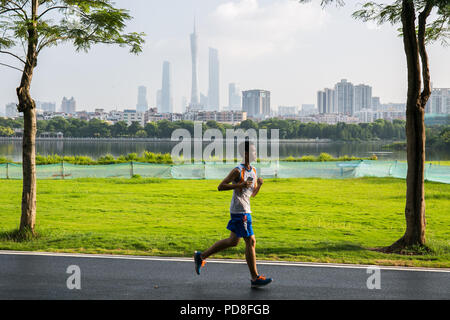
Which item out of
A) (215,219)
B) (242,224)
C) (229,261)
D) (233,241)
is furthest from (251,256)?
(215,219)

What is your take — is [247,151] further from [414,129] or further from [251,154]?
[414,129]

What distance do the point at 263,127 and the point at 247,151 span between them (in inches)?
6486

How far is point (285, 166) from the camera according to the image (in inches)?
1014

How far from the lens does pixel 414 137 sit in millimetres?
9070

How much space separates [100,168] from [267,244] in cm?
1656

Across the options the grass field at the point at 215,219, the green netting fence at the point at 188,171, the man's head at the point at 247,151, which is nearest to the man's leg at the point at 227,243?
the man's head at the point at 247,151

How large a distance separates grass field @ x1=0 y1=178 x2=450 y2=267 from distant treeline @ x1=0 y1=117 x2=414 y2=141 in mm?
134494

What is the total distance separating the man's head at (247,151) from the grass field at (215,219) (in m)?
2.61

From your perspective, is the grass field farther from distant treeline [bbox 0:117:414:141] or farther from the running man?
distant treeline [bbox 0:117:414:141]

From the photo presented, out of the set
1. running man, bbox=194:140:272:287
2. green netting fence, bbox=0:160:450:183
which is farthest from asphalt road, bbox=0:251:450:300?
green netting fence, bbox=0:160:450:183

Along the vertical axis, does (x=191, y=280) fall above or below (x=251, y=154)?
below

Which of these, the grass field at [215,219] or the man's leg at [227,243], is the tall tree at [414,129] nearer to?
the grass field at [215,219]

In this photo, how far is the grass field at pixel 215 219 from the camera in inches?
352

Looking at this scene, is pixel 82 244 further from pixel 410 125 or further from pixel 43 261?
pixel 410 125
